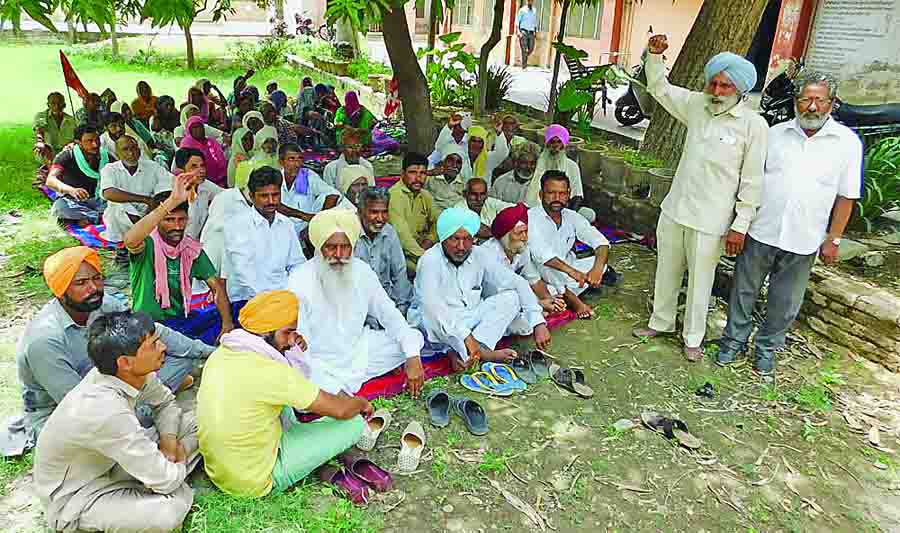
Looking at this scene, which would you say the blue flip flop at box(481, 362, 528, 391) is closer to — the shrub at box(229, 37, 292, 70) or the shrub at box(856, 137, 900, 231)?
the shrub at box(856, 137, 900, 231)

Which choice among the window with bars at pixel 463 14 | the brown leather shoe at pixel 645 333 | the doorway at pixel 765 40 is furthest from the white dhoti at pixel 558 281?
the window with bars at pixel 463 14

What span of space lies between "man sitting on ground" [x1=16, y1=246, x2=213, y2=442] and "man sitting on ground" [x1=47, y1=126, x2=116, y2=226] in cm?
365

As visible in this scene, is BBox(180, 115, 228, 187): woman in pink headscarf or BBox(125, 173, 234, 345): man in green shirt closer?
BBox(125, 173, 234, 345): man in green shirt

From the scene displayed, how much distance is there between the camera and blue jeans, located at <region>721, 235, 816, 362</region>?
4.02 m

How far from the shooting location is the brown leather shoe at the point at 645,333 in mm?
4543

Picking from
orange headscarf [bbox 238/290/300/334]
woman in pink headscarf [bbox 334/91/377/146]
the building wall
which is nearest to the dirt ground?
orange headscarf [bbox 238/290/300/334]

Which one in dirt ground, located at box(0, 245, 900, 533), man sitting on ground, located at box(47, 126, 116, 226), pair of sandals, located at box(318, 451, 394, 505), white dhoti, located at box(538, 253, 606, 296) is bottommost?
dirt ground, located at box(0, 245, 900, 533)

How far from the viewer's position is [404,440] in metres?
3.22

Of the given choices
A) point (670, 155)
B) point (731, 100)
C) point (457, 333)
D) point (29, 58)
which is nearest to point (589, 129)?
point (670, 155)

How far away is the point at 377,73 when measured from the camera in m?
13.6

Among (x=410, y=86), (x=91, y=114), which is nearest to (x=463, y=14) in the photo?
(x=410, y=86)

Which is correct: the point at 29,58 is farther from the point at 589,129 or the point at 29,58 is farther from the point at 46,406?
the point at 46,406

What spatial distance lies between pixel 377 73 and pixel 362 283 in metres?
10.7

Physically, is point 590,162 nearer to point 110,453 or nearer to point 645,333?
point 645,333
